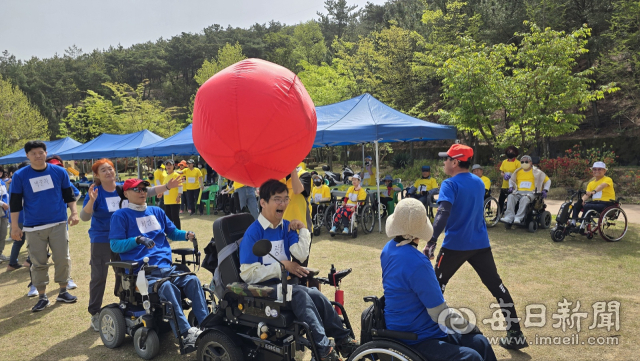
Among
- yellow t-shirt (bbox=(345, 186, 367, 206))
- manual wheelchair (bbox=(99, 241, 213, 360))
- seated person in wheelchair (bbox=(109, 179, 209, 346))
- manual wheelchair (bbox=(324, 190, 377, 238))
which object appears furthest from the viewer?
yellow t-shirt (bbox=(345, 186, 367, 206))

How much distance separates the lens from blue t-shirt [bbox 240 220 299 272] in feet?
9.63

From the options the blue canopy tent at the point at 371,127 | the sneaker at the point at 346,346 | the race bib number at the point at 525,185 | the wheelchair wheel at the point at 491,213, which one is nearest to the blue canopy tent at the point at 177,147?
the blue canopy tent at the point at 371,127

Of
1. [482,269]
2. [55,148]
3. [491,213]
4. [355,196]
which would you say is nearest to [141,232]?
[482,269]

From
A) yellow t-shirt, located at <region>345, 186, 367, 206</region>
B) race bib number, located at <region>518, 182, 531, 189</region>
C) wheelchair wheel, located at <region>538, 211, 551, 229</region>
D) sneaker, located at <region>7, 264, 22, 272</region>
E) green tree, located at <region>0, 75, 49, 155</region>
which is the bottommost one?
sneaker, located at <region>7, 264, 22, 272</region>

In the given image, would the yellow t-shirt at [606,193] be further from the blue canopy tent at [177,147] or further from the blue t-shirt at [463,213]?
the blue canopy tent at [177,147]

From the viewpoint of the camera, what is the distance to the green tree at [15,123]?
35.5 metres

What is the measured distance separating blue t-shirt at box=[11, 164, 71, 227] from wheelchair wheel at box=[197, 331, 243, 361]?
3150 mm

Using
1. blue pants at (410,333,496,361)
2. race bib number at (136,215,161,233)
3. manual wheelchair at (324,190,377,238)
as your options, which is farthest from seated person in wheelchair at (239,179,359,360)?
manual wheelchair at (324,190,377,238)

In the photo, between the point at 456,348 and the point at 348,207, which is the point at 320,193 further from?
the point at 456,348

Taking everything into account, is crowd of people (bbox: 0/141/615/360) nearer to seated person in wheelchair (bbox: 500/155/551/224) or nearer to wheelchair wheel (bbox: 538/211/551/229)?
seated person in wheelchair (bbox: 500/155/551/224)

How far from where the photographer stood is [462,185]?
3531 millimetres

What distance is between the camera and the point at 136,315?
12.2 ft

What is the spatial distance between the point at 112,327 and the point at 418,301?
119 inches

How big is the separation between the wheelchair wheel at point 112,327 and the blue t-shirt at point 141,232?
21.1 inches
